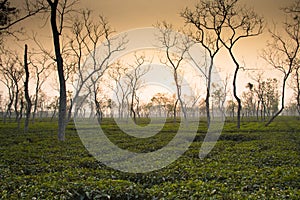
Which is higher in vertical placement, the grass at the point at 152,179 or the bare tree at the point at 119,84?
the bare tree at the point at 119,84

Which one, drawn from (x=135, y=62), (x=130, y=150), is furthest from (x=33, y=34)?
(x=135, y=62)

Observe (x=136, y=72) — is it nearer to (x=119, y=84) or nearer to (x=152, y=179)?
(x=119, y=84)

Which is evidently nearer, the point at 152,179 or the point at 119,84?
the point at 152,179

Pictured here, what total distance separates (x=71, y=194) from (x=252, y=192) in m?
5.41

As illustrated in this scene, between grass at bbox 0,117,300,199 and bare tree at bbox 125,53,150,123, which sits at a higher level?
bare tree at bbox 125,53,150,123

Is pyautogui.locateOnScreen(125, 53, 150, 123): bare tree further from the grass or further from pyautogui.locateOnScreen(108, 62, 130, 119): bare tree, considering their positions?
the grass

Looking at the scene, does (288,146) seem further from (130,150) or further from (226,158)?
(130,150)

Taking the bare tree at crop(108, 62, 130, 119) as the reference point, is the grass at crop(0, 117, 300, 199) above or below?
below

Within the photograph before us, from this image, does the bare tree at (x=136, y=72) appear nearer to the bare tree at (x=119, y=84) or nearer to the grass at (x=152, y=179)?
the bare tree at (x=119, y=84)

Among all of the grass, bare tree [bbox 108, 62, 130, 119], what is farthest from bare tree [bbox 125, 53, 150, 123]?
the grass

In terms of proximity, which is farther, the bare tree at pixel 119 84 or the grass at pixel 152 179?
the bare tree at pixel 119 84

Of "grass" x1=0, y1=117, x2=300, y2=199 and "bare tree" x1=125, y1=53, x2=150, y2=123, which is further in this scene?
"bare tree" x1=125, y1=53, x2=150, y2=123

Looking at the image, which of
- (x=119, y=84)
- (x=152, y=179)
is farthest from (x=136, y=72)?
(x=152, y=179)

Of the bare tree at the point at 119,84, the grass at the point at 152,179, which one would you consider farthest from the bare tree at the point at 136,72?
the grass at the point at 152,179
